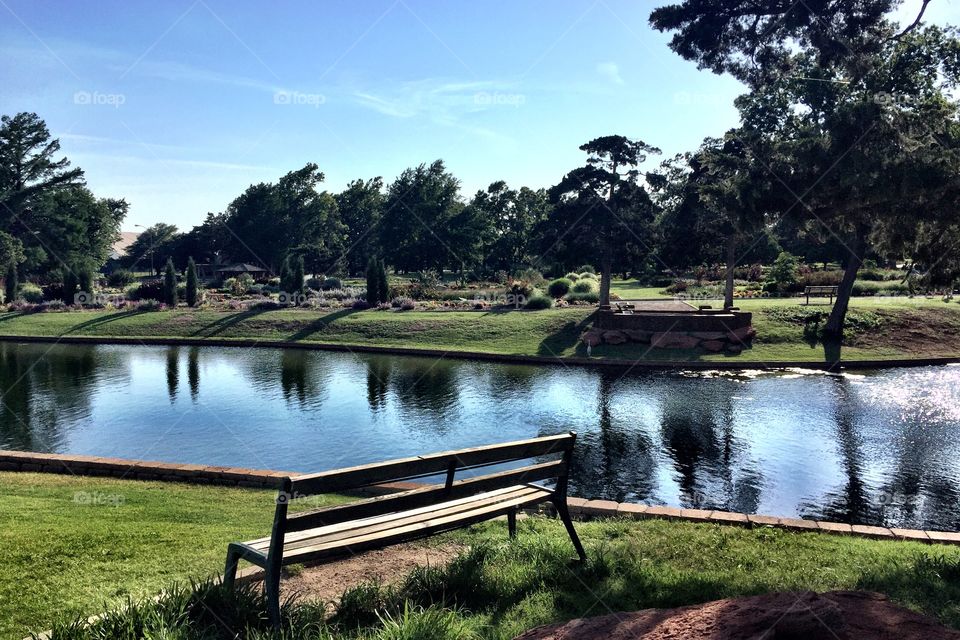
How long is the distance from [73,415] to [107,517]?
30.8ft

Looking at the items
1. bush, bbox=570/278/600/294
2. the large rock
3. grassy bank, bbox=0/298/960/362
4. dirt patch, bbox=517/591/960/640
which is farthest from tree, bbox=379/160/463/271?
dirt patch, bbox=517/591/960/640

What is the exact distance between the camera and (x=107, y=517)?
284 inches

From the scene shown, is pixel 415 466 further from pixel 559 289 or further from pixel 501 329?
pixel 559 289

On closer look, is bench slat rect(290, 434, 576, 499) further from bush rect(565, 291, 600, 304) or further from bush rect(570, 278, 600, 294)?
bush rect(570, 278, 600, 294)

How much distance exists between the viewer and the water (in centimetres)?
1012

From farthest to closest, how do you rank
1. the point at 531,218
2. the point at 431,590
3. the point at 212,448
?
1. the point at 531,218
2. the point at 212,448
3. the point at 431,590

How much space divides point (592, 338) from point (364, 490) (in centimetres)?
1712

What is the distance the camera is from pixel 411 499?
527 centimetres

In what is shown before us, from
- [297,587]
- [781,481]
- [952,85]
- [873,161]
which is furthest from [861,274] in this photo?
[297,587]

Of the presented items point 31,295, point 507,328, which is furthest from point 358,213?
point 507,328

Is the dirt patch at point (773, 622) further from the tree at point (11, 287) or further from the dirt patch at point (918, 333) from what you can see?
the tree at point (11, 287)

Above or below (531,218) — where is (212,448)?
below

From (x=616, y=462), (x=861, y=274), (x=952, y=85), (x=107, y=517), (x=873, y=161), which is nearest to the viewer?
(x=107, y=517)

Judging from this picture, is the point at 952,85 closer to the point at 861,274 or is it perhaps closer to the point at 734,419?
the point at 861,274
